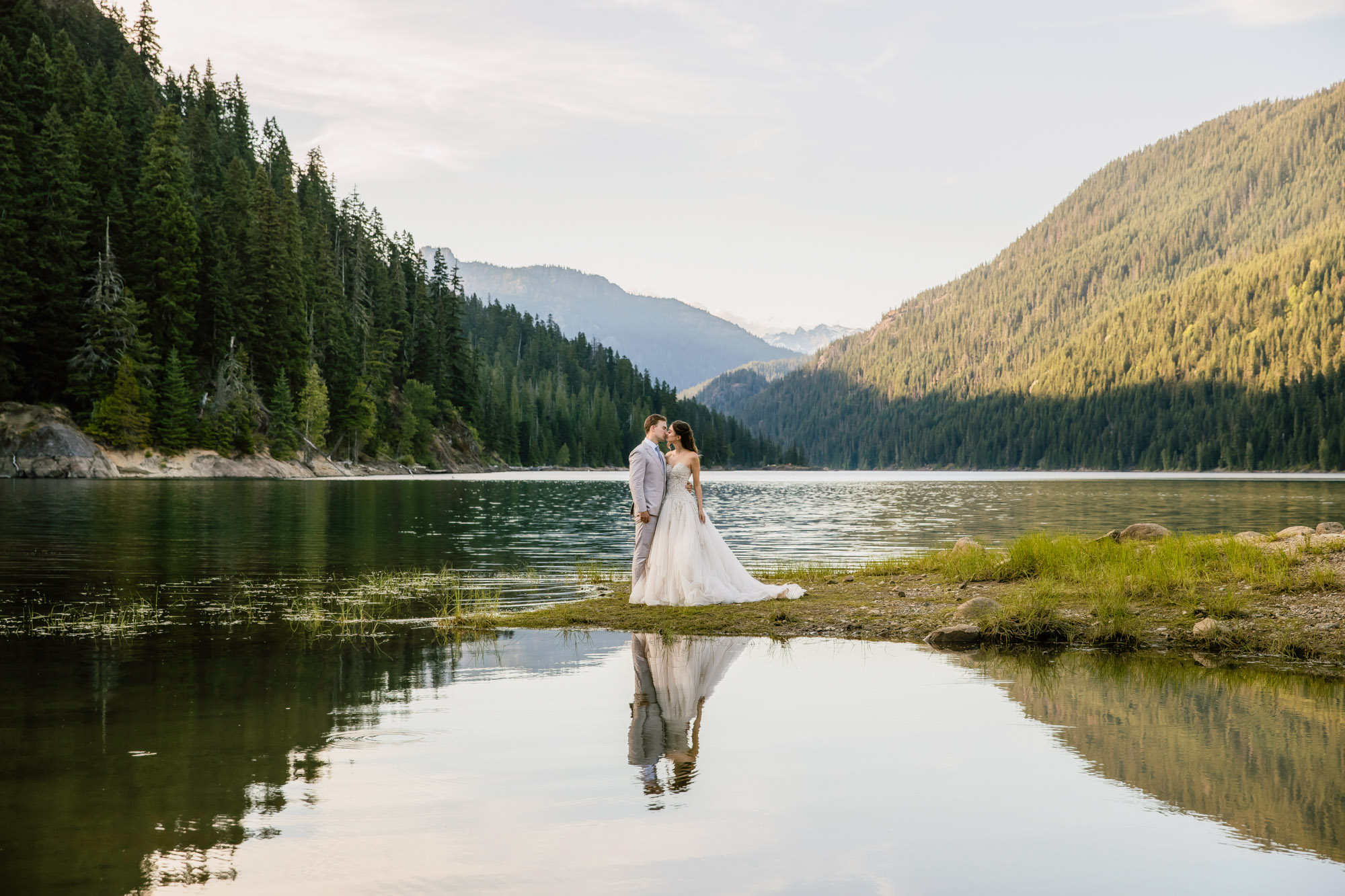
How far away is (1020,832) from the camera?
637 cm

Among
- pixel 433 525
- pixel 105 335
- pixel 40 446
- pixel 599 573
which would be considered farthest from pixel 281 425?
pixel 599 573

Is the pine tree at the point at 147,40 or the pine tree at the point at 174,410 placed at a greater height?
the pine tree at the point at 147,40

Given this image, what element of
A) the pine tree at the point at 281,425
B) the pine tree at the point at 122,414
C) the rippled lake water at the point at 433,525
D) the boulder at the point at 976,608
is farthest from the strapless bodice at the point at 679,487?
the pine tree at the point at 281,425

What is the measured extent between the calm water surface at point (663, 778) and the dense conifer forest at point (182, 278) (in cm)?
7202

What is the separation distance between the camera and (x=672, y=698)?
10.3m

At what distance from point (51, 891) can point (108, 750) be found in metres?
2.94

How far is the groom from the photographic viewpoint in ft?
56.1

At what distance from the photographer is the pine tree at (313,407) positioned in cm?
9156

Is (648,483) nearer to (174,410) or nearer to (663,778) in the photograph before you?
(663,778)

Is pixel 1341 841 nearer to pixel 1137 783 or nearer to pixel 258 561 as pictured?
pixel 1137 783

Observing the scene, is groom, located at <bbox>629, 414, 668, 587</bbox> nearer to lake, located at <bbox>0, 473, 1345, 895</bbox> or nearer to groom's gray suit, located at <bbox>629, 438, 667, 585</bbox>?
groom's gray suit, located at <bbox>629, 438, 667, 585</bbox>

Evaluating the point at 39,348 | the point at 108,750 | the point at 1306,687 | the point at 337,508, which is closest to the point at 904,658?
the point at 1306,687

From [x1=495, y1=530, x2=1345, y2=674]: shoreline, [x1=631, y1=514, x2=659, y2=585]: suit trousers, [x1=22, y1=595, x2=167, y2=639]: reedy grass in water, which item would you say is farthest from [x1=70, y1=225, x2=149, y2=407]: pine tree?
[x1=631, y1=514, x2=659, y2=585]: suit trousers

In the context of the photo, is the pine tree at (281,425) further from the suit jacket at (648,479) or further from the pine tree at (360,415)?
the suit jacket at (648,479)
